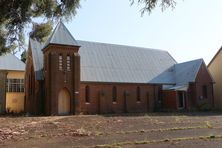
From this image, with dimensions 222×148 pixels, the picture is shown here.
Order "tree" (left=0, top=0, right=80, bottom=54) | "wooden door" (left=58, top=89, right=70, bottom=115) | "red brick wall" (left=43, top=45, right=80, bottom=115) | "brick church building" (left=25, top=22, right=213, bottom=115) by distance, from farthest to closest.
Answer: "brick church building" (left=25, top=22, right=213, bottom=115)
"wooden door" (left=58, top=89, right=70, bottom=115)
"red brick wall" (left=43, top=45, right=80, bottom=115)
"tree" (left=0, top=0, right=80, bottom=54)

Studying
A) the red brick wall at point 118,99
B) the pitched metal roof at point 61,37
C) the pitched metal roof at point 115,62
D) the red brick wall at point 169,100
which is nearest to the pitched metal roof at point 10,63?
the pitched metal roof at point 115,62

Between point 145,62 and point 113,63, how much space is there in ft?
18.9

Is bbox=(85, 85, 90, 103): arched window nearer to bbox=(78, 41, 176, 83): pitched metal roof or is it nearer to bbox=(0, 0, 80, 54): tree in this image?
bbox=(78, 41, 176, 83): pitched metal roof

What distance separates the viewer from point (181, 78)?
45875mm

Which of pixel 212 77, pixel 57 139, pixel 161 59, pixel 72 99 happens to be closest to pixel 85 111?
pixel 72 99

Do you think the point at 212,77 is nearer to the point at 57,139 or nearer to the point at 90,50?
the point at 90,50

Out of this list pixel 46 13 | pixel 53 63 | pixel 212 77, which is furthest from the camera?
pixel 212 77

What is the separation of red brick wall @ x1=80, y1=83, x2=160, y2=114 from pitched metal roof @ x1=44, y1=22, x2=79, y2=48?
205 inches

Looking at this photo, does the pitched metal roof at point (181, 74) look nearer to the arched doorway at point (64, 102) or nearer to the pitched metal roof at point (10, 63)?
the arched doorway at point (64, 102)

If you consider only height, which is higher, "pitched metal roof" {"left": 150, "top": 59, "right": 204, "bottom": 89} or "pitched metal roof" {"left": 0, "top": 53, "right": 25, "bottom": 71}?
"pitched metal roof" {"left": 0, "top": 53, "right": 25, "bottom": 71}

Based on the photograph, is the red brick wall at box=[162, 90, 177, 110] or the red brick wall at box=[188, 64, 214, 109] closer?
the red brick wall at box=[162, 90, 177, 110]

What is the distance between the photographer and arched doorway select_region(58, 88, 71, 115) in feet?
120

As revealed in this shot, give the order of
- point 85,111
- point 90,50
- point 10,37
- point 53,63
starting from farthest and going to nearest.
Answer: point 90,50, point 85,111, point 53,63, point 10,37

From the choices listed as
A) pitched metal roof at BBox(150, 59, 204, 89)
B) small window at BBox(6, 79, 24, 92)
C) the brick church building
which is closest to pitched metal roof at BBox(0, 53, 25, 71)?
small window at BBox(6, 79, 24, 92)
